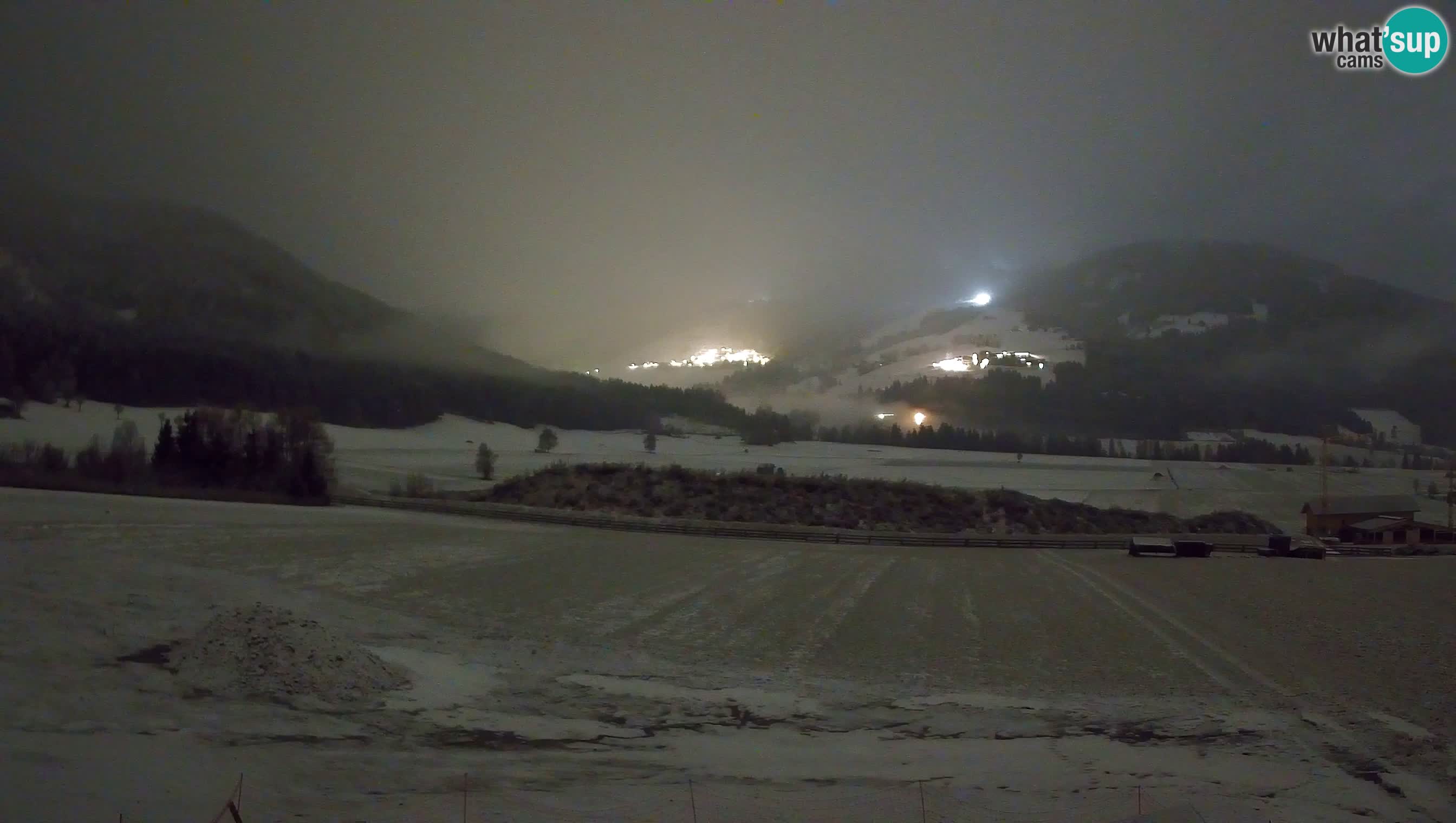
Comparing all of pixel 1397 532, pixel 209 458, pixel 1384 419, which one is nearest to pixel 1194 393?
pixel 1384 419

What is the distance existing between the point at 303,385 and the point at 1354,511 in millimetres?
77219

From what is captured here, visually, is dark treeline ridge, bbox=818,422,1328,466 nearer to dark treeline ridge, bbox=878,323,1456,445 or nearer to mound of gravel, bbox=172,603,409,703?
Result: dark treeline ridge, bbox=878,323,1456,445

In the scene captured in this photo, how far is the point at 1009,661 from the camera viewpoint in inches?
524

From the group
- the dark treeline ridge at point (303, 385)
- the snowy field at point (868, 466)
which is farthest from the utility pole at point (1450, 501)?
the dark treeline ridge at point (303, 385)

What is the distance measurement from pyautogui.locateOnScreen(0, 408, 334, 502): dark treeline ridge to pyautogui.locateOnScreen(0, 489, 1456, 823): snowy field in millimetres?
21378

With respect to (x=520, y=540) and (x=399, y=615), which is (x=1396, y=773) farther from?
(x=520, y=540)

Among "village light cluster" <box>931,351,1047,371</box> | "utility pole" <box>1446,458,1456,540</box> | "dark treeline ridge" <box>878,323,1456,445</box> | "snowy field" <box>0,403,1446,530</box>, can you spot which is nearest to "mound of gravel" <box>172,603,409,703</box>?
"snowy field" <box>0,403,1446,530</box>

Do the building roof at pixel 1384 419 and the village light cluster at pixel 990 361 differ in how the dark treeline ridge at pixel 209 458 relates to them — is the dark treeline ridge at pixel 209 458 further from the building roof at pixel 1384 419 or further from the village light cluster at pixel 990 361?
the village light cluster at pixel 990 361

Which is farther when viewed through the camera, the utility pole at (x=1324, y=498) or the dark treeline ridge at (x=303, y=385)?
the utility pole at (x=1324, y=498)

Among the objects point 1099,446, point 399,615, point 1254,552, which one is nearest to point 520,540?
point 399,615

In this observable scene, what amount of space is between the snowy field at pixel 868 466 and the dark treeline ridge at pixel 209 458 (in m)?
1.31

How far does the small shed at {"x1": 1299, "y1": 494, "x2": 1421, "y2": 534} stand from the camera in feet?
163

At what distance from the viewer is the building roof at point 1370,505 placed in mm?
49875

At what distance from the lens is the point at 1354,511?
50.5m
